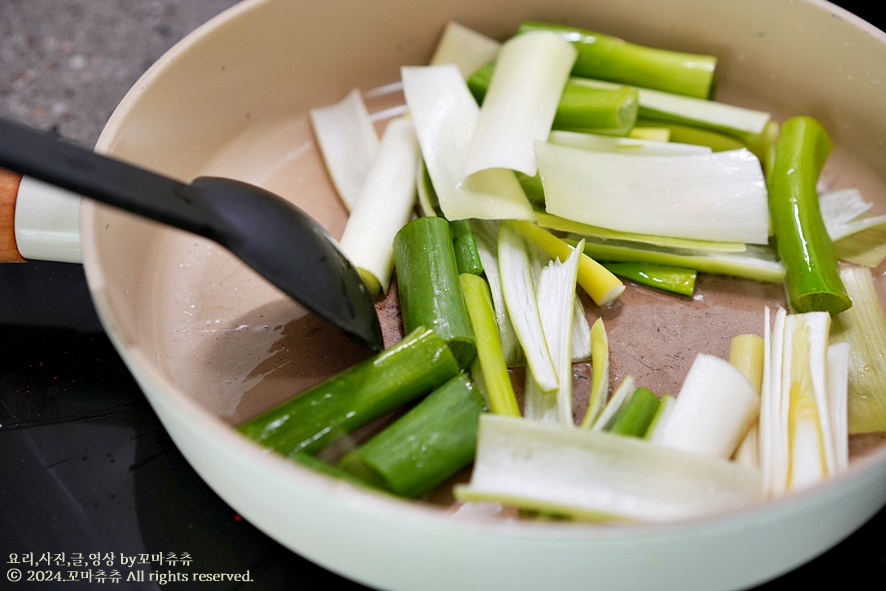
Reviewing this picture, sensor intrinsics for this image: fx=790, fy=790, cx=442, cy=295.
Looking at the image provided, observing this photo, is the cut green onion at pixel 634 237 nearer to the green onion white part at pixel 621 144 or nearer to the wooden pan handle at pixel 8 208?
the green onion white part at pixel 621 144

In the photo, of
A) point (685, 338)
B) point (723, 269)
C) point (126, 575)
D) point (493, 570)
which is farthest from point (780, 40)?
point (126, 575)

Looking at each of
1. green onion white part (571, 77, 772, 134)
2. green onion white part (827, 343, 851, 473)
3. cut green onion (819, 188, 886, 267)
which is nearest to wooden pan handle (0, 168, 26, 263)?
green onion white part (571, 77, 772, 134)

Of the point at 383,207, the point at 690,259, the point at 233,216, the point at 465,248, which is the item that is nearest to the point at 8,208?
the point at 233,216

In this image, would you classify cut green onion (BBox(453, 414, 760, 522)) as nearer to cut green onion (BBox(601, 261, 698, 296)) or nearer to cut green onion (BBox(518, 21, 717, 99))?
cut green onion (BBox(601, 261, 698, 296))

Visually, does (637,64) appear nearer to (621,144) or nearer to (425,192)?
(621,144)

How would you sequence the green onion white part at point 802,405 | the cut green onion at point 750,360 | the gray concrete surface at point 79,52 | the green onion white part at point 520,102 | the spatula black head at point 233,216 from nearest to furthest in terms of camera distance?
the spatula black head at point 233,216, the green onion white part at point 802,405, the cut green onion at point 750,360, the green onion white part at point 520,102, the gray concrete surface at point 79,52

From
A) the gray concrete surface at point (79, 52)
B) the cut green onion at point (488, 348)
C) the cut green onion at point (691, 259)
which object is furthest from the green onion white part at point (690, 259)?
the gray concrete surface at point (79, 52)
